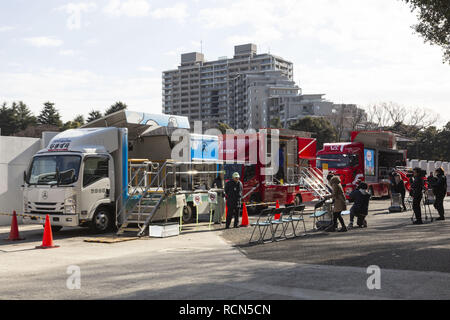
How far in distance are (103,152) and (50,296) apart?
9.05 m

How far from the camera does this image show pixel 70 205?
1512cm

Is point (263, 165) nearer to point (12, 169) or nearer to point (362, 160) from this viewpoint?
point (12, 169)

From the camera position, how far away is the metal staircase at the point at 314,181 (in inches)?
934

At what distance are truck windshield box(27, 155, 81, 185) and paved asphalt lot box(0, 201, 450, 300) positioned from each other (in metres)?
1.75

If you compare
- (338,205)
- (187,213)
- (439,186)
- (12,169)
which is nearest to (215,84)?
(12,169)

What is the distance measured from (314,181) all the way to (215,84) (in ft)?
484

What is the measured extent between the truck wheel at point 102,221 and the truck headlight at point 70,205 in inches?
32.7

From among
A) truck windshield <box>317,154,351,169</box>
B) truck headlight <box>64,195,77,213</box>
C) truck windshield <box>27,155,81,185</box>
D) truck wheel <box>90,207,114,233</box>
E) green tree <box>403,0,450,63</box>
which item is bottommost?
truck wheel <box>90,207,114,233</box>

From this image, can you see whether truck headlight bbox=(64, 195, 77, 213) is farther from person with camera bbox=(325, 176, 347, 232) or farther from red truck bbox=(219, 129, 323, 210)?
person with camera bbox=(325, 176, 347, 232)

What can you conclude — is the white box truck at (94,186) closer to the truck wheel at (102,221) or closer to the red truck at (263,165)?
the truck wheel at (102,221)

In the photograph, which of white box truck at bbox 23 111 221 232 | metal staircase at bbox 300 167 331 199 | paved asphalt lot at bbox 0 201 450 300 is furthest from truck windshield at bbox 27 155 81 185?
metal staircase at bbox 300 167 331 199

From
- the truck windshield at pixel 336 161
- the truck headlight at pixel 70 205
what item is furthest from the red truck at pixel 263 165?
the truck headlight at pixel 70 205

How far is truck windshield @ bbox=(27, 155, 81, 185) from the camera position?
50.3 ft
